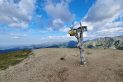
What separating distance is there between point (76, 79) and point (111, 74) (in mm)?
5292

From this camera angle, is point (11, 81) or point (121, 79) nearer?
point (121, 79)

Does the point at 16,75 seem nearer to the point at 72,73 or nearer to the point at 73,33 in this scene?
the point at 72,73

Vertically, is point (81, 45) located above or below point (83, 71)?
above

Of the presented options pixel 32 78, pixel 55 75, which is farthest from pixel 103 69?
pixel 32 78

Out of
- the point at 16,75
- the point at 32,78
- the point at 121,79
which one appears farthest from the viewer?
the point at 16,75

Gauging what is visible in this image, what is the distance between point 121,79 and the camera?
69.9 feet

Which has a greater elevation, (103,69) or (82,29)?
(82,29)

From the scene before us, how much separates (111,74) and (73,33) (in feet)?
35.5

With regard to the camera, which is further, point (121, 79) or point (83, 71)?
point (83, 71)

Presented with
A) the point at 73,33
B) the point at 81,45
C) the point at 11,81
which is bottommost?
the point at 11,81

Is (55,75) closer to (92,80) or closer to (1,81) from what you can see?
(92,80)

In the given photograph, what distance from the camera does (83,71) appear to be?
26.1 m

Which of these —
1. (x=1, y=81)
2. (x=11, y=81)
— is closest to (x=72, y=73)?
(x=11, y=81)

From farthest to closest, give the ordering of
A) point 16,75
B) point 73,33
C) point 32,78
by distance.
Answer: point 73,33 < point 16,75 < point 32,78
